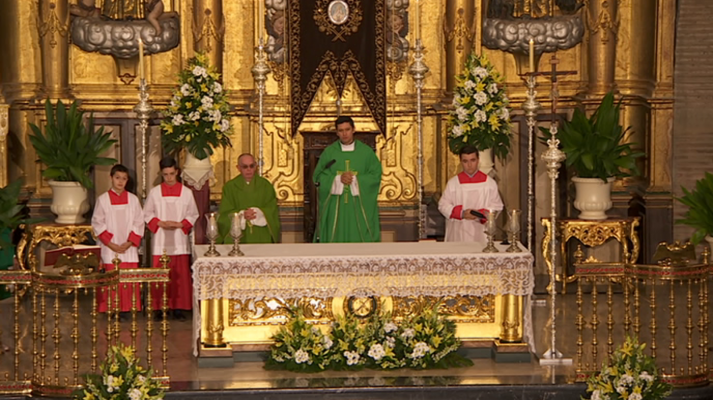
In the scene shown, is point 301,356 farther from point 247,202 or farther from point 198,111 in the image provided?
point 198,111

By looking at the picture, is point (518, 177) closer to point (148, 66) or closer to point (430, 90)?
point (430, 90)

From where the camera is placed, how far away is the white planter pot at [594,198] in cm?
1556

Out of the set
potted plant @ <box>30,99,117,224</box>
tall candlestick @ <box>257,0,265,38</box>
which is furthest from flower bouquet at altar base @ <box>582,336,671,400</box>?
tall candlestick @ <box>257,0,265,38</box>

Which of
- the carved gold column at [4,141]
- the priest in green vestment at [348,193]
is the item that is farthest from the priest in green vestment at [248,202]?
the carved gold column at [4,141]

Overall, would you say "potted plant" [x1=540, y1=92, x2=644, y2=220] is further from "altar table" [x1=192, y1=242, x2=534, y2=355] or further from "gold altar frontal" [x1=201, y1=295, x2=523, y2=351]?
"gold altar frontal" [x1=201, y1=295, x2=523, y2=351]

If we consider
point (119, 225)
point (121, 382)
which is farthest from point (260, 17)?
point (121, 382)

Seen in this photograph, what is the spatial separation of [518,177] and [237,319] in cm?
523

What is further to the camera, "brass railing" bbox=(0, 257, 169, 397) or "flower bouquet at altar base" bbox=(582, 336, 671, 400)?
"brass railing" bbox=(0, 257, 169, 397)

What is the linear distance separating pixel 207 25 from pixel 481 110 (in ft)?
10.3

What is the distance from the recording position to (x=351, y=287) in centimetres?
1255

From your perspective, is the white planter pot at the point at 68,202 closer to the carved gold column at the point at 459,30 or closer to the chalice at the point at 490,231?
the carved gold column at the point at 459,30

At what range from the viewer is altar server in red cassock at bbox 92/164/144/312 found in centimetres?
1439

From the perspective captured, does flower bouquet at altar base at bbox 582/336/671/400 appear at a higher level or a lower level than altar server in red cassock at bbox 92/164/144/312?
lower

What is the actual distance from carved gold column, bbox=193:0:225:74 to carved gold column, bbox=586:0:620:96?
156 inches
